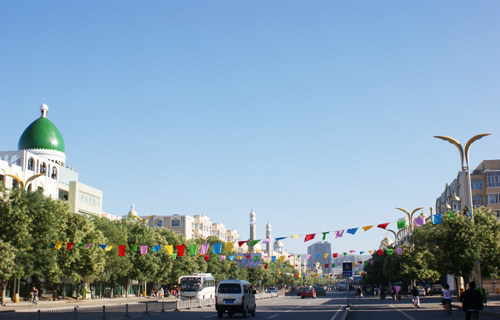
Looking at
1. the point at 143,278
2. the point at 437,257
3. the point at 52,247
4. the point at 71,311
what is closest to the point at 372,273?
the point at 143,278

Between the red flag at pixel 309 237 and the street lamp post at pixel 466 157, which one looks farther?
the red flag at pixel 309 237

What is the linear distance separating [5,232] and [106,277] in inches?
776

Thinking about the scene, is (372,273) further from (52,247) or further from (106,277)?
(52,247)

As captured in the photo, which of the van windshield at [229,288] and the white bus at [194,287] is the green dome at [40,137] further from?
the van windshield at [229,288]

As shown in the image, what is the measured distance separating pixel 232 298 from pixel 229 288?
733 mm

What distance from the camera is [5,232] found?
3712 cm

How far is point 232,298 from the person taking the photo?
26578 mm

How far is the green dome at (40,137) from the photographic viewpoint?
219 ft

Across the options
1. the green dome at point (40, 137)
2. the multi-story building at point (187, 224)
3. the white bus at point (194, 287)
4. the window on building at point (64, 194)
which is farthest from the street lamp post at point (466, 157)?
the multi-story building at point (187, 224)

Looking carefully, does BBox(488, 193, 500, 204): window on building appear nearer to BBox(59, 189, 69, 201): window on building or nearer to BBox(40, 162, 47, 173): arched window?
BBox(59, 189, 69, 201): window on building

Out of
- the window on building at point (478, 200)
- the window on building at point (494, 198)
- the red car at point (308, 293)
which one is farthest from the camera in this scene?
the window on building at point (478, 200)

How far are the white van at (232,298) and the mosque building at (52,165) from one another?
3861 centimetres

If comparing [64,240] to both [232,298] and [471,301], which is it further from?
[471,301]

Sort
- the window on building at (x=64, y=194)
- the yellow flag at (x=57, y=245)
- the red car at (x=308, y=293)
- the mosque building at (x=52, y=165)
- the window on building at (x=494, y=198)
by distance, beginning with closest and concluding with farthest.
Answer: the yellow flag at (x=57, y=245)
the mosque building at (x=52, y=165)
the window on building at (x=64, y=194)
the red car at (x=308, y=293)
the window on building at (x=494, y=198)
